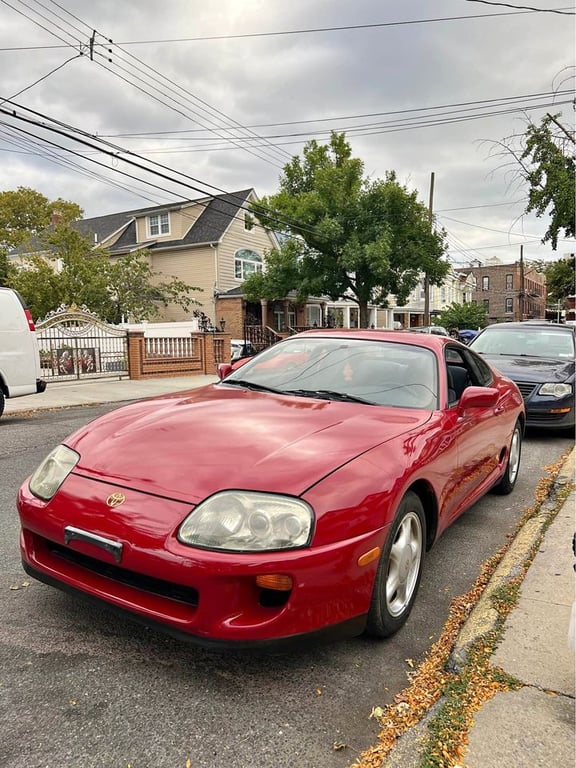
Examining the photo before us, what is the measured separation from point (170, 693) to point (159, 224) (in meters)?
30.8

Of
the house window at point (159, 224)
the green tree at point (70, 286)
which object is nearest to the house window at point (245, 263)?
the house window at point (159, 224)

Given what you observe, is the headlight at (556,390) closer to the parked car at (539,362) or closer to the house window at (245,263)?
the parked car at (539,362)

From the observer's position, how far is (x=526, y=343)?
8195 mm

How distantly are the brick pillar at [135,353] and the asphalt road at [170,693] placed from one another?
45.5ft

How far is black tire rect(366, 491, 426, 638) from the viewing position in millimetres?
2289

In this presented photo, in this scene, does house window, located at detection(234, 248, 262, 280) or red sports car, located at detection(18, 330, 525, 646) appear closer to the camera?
red sports car, located at detection(18, 330, 525, 646)

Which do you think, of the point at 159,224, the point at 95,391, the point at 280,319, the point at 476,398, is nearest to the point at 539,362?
the point at 476,398

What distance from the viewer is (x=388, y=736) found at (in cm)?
186

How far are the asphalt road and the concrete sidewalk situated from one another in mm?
8518

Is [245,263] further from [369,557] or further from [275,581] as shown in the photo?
[275,581]

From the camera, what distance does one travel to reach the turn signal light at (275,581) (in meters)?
1.91

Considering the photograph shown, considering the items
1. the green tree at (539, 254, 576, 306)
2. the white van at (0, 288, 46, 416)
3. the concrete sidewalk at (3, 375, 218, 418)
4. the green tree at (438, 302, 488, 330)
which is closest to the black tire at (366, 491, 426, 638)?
the white van at (0, 288, 46, 416)

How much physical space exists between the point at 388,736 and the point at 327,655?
524 millimetres

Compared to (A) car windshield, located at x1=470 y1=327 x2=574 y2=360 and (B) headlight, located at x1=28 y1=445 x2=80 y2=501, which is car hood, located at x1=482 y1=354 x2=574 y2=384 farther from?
(B) headlight, located at x1=28 y1=445 x2=80 y2=501
